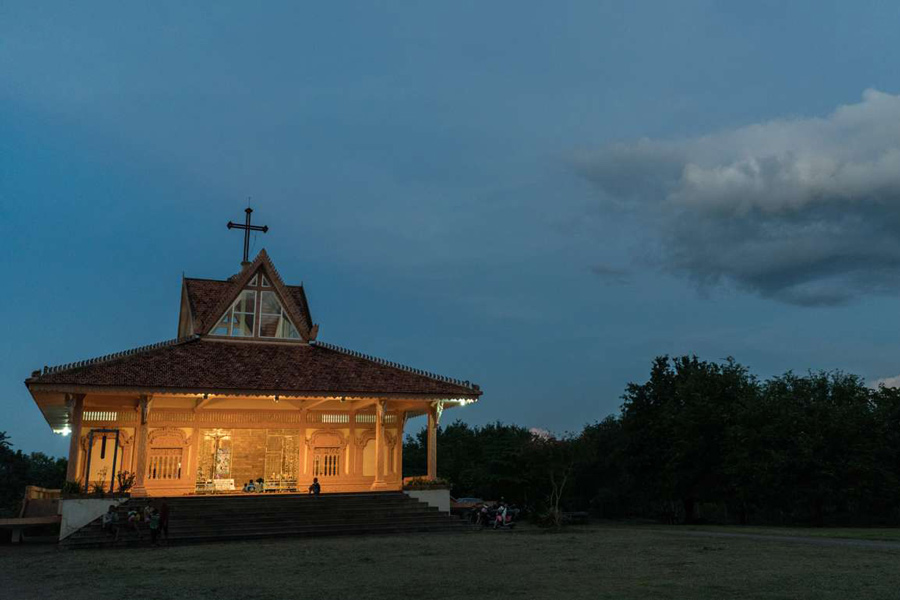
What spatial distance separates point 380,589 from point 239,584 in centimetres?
265

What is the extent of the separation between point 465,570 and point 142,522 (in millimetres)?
12956

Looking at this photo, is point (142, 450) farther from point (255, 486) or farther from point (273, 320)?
point (273, 320)

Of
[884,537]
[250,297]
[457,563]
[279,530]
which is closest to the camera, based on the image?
[457,563]

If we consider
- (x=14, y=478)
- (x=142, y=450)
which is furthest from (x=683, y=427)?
(x=14, y=478)

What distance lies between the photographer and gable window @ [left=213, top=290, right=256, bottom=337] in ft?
103

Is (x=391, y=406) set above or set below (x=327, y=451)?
above

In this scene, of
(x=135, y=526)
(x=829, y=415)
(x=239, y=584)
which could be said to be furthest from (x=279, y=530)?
(x=829, y=415)

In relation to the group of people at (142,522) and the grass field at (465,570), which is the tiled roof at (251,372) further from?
the grass field at (465,570)

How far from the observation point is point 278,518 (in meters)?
23.5

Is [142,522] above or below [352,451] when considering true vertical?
below

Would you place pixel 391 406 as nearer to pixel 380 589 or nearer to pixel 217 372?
pixel 217 372

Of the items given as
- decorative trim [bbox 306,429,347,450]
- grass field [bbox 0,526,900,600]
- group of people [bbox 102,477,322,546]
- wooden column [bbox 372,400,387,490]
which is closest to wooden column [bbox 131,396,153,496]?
group of people [bbox 102,477,322,546]

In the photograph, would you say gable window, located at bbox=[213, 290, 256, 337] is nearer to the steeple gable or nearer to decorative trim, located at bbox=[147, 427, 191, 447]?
the steeple gable

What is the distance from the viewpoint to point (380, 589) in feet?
37.3
